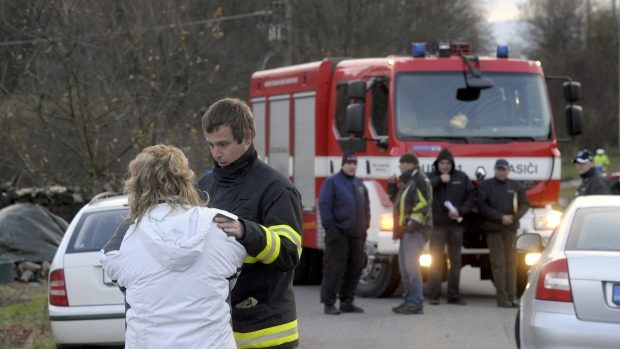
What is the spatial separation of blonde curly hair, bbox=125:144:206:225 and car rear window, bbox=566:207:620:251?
408 centimetres

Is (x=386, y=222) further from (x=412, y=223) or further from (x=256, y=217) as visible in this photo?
(x=256, y=217)

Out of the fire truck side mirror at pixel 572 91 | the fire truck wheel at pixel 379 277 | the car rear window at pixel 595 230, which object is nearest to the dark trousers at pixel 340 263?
the fire truck wheel at pixel 379 277

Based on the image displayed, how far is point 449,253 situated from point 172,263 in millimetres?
10766

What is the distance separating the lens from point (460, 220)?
15.0 meters

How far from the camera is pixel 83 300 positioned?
10.6 meters

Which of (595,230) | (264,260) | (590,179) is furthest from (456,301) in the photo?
(264,260)

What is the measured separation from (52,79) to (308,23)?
2056 centimetres

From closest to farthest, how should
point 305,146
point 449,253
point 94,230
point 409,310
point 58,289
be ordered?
point 58,289 → point 94,230 → point 409,310 → point 449,253 → point 305,146

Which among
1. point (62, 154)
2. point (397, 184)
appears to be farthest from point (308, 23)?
point (397, 184)

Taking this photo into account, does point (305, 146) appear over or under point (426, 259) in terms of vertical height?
over

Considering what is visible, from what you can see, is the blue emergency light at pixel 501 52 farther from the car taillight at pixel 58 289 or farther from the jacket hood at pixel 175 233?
the jacket hood at pixel 175 233

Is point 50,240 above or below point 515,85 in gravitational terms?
below

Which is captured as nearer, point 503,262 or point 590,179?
point 503,262

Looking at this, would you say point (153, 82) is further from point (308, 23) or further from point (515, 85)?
point (308, 23)
